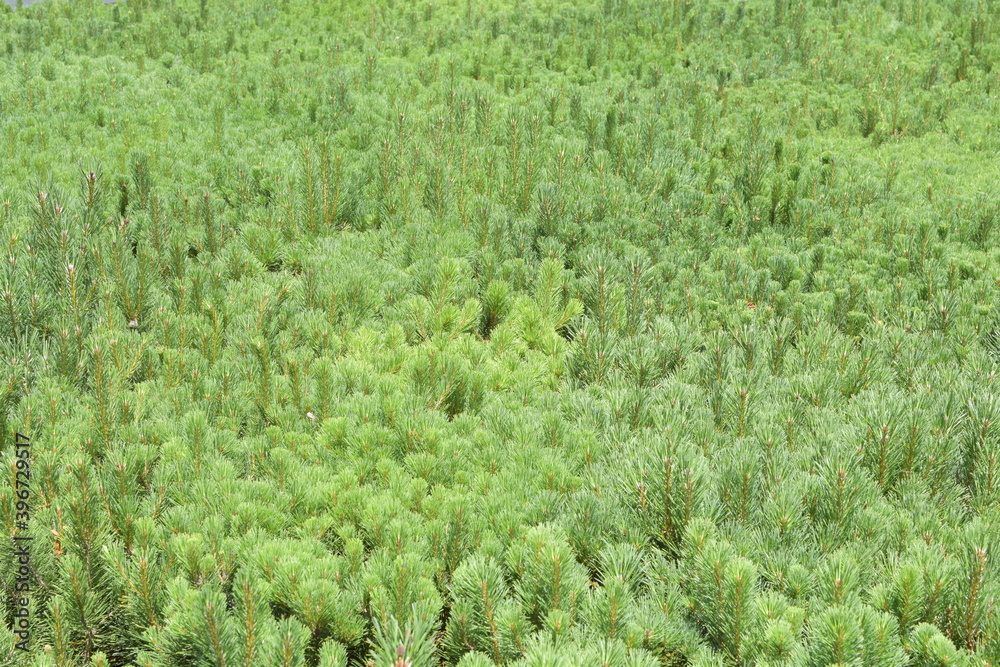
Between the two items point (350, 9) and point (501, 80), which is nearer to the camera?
point (501, 80)

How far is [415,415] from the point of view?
12.4 ft

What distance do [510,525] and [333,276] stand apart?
2914mm

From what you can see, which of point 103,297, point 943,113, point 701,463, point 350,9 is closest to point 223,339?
point 103,297

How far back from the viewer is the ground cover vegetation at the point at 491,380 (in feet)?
8.48

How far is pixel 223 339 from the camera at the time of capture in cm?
461

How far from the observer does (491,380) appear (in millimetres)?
4480

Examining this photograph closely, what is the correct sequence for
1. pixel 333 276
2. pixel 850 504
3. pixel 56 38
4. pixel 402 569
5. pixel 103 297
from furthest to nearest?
1. pixel 56 38
2. pixel 333 276
3. pixel 103 297
4. pixel 850 504
5. pixel 402 569

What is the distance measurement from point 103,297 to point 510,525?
317cm

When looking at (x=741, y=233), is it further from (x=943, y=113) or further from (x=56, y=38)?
(x=56, y=38)

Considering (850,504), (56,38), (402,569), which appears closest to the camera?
(402,569)

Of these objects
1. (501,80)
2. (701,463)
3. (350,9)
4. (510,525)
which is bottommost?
(510,525)

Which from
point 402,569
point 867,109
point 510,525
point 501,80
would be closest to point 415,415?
point 510,525

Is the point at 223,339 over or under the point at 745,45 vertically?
under

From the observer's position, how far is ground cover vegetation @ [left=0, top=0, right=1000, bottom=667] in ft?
8.48
